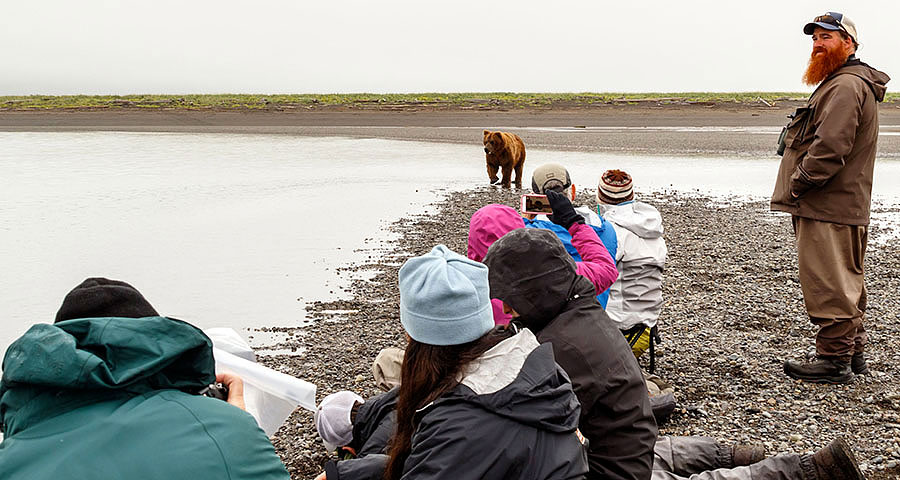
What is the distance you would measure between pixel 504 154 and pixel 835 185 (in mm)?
10158

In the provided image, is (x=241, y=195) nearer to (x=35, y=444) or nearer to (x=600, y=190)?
(x=600, y=190)

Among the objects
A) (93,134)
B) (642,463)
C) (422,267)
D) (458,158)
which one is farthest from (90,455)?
(93,134)

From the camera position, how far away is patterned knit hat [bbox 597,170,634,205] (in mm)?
4488

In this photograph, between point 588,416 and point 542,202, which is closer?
point 588,416

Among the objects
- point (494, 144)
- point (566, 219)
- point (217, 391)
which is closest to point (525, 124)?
point (494, 144)

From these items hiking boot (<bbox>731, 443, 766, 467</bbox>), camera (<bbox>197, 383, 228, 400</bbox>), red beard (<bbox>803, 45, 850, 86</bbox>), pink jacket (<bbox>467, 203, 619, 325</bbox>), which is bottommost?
hiking boot (<bbox>731, 443, 766, 467</bbox>)

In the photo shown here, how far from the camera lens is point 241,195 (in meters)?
13.9

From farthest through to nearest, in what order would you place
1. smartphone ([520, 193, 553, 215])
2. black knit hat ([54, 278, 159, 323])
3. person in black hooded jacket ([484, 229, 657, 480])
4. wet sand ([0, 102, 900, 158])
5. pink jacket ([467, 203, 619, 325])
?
wet sand ([0, 102, 900, 158]) < smartphone ([520, 193, 553, 215]) < pink jacket ([467, 203, 619, 325]) < person in black hooded jacket ([484, 229, 657, 480]) < black knit hat ([54, 278, 159, 323])

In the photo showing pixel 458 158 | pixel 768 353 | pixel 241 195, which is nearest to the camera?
pixel 768 353

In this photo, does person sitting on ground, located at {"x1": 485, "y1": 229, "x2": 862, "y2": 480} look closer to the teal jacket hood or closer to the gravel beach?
the teal jacket hood

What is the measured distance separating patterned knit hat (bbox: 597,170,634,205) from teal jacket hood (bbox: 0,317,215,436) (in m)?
3.21

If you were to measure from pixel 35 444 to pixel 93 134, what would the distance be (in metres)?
33.0

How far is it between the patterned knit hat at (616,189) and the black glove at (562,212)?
0.70 meters

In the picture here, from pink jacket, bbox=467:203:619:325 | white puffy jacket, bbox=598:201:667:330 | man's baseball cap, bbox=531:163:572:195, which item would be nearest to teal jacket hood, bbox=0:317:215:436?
pink jacket, bbox=467:203:619:325
